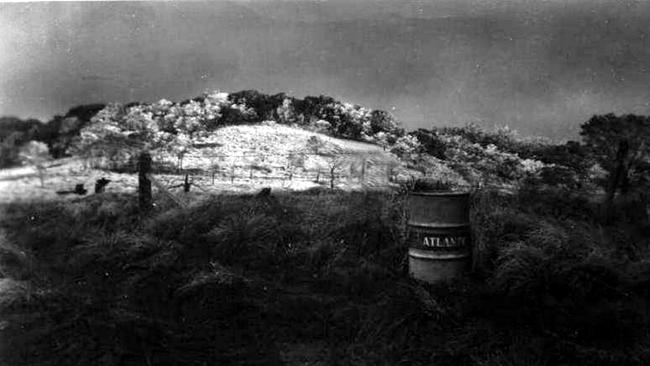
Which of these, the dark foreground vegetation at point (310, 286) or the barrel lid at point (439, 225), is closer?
the dark foreground vegetation at point (310, 286)

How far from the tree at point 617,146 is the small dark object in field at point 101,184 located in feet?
19.0

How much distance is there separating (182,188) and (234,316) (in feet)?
7.76

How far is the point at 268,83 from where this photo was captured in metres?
7.66

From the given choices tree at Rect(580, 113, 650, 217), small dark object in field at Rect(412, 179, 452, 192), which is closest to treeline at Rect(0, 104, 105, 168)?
small dark object in field at Rect(412, 179, 452, 192)

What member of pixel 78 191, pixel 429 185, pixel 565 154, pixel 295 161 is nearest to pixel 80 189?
pixel 78 191

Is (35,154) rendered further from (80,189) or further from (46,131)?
(80,189)

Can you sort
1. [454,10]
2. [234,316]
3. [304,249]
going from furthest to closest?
[454,10] → [304,249] → [234,316]

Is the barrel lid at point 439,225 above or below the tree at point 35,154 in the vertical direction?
below

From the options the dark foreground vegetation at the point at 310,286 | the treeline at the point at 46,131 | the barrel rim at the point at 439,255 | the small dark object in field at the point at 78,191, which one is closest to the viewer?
the dark foreground vegetation at the point at 310,286

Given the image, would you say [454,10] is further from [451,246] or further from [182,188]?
[182,188]

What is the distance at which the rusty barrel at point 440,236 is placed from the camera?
20.1ft

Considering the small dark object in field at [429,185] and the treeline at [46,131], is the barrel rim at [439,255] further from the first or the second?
the treeline at [46,131]

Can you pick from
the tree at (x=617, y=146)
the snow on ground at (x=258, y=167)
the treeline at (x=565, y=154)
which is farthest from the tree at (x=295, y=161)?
the tree at (x=617, y=146)

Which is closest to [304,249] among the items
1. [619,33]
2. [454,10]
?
[454,10]
